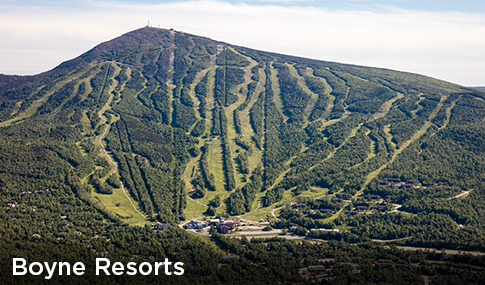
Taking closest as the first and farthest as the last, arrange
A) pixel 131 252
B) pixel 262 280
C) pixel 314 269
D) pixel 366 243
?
1. pixel 262 280
2. pixel 314 269
3. pixel 131 252
4. pixel 366 243

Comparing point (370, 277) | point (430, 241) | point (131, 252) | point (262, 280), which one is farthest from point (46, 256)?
point (430, 241)

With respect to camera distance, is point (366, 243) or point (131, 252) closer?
point (131, 252)

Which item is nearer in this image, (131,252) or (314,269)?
(314,269)

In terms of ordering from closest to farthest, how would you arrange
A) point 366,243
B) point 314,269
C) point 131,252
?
point 314,269 < point 131,252 < point 366,243

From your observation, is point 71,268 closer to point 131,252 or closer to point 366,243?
point 131,252

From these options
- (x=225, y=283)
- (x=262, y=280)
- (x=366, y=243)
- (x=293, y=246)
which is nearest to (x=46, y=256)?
(x=225, y=283)

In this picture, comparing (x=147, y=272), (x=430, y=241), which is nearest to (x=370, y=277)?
(x=430, y=241)

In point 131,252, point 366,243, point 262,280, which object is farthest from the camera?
point 366,243

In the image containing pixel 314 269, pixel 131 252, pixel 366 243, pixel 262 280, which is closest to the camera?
pixel 262 280

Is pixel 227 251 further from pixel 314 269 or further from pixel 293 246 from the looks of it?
pixel 314 269

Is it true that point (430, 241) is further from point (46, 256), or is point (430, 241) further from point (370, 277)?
point (46, 256)
